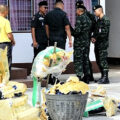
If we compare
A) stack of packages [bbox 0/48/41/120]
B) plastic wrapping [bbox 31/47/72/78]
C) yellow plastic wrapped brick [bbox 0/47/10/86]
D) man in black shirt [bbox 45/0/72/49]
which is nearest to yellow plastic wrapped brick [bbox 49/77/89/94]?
plastic wrapping [bbox 31/47/72/78]

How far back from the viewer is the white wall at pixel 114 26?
17391mm

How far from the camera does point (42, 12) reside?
1104cm

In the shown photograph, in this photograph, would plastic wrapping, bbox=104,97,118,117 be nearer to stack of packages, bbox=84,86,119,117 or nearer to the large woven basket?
stack of packages, bbox=84,86,119,117

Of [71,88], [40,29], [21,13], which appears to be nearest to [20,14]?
[21,13]

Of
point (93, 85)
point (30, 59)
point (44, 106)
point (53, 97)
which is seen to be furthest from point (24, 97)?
point (30, 59)

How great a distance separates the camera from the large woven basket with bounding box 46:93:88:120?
5.84m

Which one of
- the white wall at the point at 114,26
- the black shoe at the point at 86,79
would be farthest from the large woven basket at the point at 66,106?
the white wall at the point at 114,26

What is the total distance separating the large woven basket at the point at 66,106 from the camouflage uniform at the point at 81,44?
15.0 ft

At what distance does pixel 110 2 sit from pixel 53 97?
1227 cm

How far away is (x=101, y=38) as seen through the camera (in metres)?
10.6

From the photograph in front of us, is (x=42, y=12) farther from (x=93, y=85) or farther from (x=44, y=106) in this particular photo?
(x=44, y=106)

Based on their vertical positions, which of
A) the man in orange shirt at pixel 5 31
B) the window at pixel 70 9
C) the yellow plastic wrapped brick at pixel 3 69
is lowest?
the yellow plastic wrapped brick at pixel 3 69

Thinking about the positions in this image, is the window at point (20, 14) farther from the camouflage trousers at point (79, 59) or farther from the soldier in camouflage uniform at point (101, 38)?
the soldier in camouflage uniform at point (101, 38)

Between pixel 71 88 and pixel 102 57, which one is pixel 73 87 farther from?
pixel 102 57
